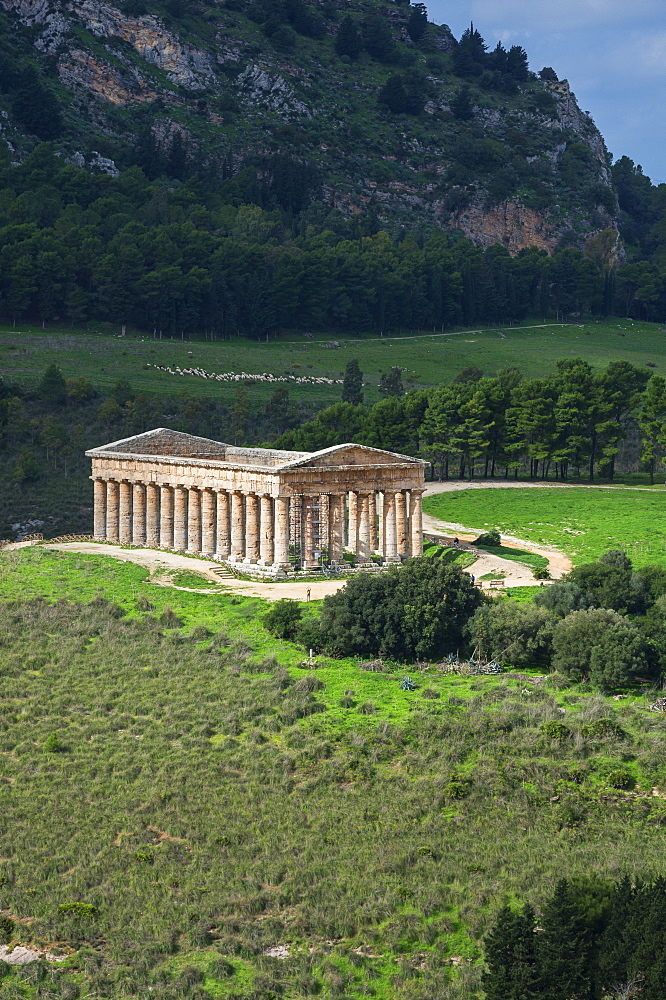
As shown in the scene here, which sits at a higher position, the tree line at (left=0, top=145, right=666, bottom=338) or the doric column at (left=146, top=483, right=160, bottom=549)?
the tree line at (left=0, top=145, right=666, bottom=338)

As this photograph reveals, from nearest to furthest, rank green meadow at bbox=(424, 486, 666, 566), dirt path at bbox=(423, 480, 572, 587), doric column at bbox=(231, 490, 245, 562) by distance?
1. dirt path at bbox=(423, 480, 572, 587)
2. doric column at bbox=(231, 490, 245, 562)
3. green meadow at bbox=(424, 486, 666, 566)

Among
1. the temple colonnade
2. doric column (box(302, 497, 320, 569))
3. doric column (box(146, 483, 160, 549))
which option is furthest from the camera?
doric column (box(146, 483, 160, 549))

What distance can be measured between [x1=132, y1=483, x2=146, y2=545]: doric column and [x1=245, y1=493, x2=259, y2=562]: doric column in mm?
12507

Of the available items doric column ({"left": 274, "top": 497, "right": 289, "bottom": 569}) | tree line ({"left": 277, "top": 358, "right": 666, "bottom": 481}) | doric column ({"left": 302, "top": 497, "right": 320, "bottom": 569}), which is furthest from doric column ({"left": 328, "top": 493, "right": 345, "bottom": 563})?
tree line ({"left": 277, "top": 358, "right": 666, "bottom": 481})

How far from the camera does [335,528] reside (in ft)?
266

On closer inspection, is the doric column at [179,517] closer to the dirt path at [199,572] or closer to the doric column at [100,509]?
the dirt path at [199,572]

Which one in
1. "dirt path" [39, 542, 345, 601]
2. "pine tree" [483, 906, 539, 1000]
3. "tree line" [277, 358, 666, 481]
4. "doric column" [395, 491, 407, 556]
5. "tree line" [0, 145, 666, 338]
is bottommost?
"pine tree" [483, 906, 539, 1000]

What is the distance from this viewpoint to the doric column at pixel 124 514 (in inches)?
3681

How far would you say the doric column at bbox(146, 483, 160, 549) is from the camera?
9138 cm

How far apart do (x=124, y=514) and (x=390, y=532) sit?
796 inches

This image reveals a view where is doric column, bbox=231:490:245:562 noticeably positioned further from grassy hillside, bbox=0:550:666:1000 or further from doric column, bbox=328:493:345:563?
grassy hillside, bbox=0:550:666:1000

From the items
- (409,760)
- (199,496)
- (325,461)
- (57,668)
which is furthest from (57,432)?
(409,760)

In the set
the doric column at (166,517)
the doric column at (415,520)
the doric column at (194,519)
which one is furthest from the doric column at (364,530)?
the doric column at (166,517)

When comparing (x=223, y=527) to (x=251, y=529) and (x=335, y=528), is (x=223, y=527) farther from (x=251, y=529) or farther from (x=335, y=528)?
(x=335, y=528)
